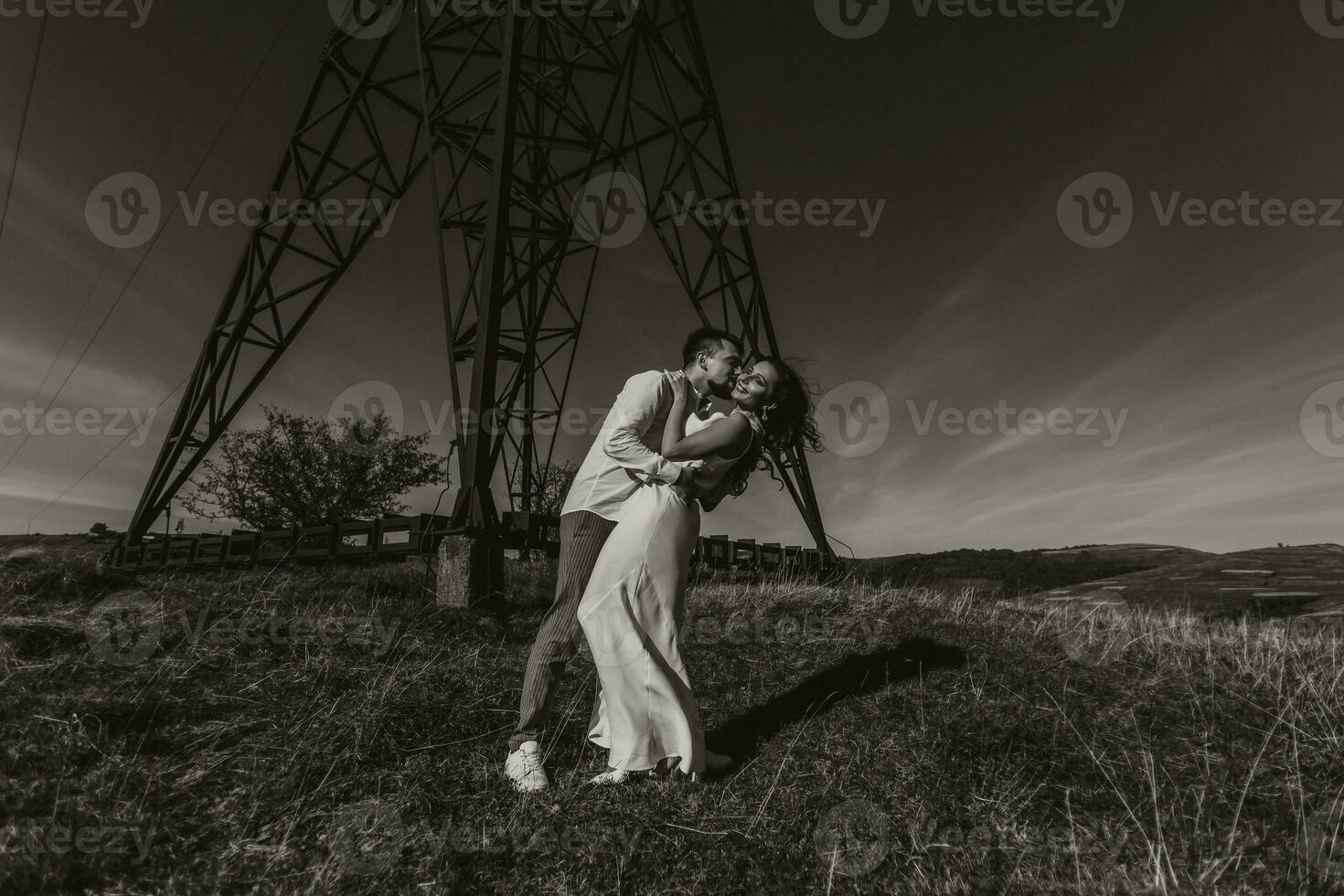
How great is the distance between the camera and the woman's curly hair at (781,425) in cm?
332

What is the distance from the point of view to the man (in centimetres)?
301

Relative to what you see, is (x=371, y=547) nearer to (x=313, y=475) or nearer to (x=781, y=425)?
(x=781, y=425)

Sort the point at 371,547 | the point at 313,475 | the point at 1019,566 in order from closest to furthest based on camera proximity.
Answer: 1. the point at 371,547
2. the point at 1019,566
3. the point at 313,475

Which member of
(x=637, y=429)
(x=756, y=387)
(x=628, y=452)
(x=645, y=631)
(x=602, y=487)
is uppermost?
(x=756, y=387)

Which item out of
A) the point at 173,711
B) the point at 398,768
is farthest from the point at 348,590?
the point at 398,768

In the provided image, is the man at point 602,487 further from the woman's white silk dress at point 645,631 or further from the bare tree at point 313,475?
the bare tree at point 313,475

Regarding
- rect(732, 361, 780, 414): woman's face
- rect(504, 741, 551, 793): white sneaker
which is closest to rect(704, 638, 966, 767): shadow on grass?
rect(504, 741, 551, 793): white sneaker

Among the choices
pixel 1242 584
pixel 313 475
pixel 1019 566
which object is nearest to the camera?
pixel 1242 584

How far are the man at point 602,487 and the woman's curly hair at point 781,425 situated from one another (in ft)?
0.72

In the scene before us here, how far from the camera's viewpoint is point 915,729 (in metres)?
3.72

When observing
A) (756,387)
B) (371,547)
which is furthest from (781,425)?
(371,547)

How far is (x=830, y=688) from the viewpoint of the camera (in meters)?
4.43

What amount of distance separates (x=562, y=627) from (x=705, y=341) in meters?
1.47

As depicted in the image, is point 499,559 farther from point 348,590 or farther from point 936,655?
point 936,655
